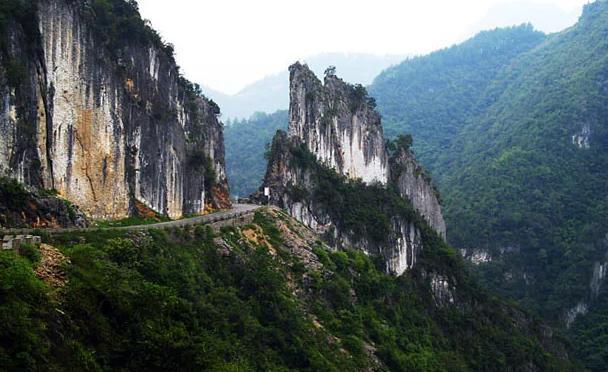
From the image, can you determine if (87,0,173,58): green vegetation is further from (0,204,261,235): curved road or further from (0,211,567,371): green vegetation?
(0,211,567,371): green vegetation

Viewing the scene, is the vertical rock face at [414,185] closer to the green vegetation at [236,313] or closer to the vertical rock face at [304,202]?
the green vegetation at [236,313]

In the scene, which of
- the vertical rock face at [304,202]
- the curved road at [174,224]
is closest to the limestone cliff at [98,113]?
the curved road at [174,224]

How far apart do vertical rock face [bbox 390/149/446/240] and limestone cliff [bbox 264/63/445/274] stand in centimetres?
9

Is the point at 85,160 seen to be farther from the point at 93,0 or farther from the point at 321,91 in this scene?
the point at 321,91

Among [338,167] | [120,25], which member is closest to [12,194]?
[120,25]

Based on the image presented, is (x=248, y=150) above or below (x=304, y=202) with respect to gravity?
above

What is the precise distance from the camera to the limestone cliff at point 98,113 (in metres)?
Result: 36.0

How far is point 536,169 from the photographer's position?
386ft

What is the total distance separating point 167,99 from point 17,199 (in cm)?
1721

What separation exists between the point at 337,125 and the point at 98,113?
30.2 meters

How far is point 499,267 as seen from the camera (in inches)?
4045

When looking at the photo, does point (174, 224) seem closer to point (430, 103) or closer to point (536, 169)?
point (536, 169)

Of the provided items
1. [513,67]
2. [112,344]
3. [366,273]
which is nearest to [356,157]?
[366,273]

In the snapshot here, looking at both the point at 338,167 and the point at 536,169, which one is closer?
the point at 338,167
